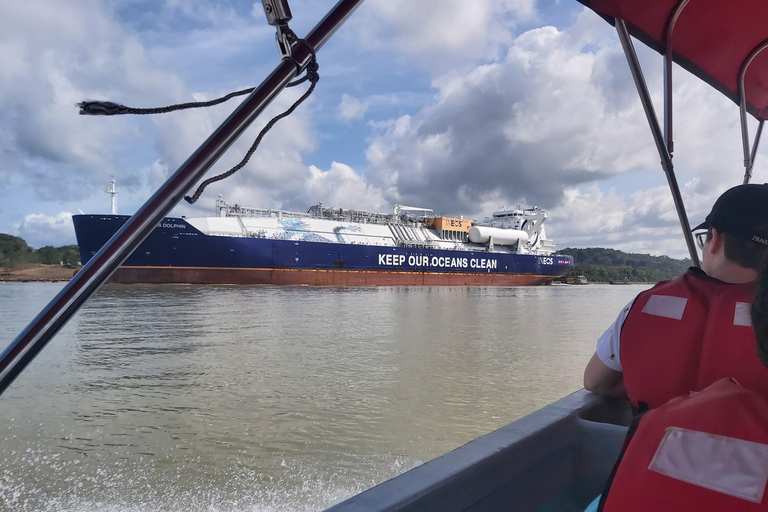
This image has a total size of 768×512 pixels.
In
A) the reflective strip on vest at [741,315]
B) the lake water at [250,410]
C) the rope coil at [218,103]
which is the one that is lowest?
the lake water at [250,410]

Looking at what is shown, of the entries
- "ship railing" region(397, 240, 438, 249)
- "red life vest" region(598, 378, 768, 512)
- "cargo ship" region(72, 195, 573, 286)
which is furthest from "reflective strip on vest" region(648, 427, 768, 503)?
"ship railing" region(397, 240, 438, 249)

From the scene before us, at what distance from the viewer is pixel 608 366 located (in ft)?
3.73

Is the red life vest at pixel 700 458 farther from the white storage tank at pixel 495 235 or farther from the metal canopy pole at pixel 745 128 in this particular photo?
the white storage tank at pixel 495 235

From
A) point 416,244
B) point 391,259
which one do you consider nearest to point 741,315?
point 391,259

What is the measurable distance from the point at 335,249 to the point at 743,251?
18427 millimetres

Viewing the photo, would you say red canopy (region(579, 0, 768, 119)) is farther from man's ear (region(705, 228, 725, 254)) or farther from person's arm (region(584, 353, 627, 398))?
person's arm (region(584, 353, 627, 398))

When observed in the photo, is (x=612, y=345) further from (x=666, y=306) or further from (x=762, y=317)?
(x=762, y=317)

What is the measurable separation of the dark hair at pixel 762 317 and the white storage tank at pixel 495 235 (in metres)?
25.1

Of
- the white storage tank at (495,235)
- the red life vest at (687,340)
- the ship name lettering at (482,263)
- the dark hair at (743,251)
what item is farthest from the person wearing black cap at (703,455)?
the white storage tank at (495,235)

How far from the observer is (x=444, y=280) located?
22312 mm

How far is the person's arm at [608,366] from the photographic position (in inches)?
40.5

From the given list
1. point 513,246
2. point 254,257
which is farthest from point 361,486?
point 513,246

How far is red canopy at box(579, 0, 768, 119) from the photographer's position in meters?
1.45

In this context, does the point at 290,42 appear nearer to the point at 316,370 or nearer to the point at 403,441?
the point at 403,441
